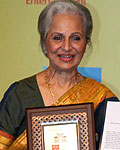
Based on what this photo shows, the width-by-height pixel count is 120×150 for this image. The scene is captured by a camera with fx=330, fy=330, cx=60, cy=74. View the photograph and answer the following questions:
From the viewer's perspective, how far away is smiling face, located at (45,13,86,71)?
151 centimetres

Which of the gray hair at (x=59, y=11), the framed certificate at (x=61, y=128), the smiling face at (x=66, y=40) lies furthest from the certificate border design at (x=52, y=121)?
the gray hair at (x=59, y=11)

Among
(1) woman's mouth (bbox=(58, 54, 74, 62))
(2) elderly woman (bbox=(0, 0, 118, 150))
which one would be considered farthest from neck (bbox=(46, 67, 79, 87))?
(1) woman's mouth (bbox=(58, 54, 74, 62))

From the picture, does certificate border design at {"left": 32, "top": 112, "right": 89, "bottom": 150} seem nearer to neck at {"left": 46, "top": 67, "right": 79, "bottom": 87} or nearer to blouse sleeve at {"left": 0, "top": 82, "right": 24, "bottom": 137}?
blouse sleeve at {"left": 0, "top": 82, "right": 24, "bottom": 137}

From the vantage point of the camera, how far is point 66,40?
1.50 meters

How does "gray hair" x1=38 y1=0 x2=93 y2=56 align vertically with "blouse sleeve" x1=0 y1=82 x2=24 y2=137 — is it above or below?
above

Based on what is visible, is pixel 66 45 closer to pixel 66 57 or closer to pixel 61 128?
pixel 66 57

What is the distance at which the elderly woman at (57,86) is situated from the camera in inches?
59.7

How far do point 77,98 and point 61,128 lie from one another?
30 cm

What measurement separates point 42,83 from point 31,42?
2.82 feet

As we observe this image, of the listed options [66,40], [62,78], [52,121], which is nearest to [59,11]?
[66,40]

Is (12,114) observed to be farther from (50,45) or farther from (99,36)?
(99,36)

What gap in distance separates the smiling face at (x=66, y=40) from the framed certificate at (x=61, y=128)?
0.28 metres

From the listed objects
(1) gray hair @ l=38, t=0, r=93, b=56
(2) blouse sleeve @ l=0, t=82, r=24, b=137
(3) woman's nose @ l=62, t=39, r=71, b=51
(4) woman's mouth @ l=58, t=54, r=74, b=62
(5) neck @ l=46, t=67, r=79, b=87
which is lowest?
(2) blouse sleeve @ l=0, t=82, r=24, b=137

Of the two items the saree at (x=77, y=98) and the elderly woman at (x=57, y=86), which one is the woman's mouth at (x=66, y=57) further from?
the saree at (x=77, y=98)
